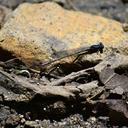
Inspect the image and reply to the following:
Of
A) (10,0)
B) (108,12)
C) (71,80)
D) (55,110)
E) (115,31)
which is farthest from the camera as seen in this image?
(108,12)

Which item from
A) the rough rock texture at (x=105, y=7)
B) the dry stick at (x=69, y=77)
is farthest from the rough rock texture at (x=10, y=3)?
the dry stick at (x=69, y=77)

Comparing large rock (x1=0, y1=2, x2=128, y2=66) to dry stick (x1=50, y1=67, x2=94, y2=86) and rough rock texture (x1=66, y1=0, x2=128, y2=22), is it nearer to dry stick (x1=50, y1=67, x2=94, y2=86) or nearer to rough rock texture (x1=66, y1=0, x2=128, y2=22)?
dry stick (x1=50, y1=67, x2=94, y2=86)

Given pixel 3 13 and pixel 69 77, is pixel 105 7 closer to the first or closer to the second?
pixel 3 13

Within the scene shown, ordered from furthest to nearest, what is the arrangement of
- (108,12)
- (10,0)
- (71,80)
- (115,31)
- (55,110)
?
1. (108,12)
2. (10,0)
3. (115,31)
4. (71,80)
5. (55,110)

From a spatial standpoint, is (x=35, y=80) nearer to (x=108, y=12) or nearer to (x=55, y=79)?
(x=55, y=79)

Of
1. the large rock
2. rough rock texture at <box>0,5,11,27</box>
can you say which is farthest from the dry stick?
rough rock texture at <box>0,5,11,27</box>

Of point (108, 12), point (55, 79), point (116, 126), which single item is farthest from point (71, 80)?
point (108, 12)

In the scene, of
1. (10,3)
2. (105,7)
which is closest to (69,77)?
(10,3)

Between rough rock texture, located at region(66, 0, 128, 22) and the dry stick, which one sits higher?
the dry stick
